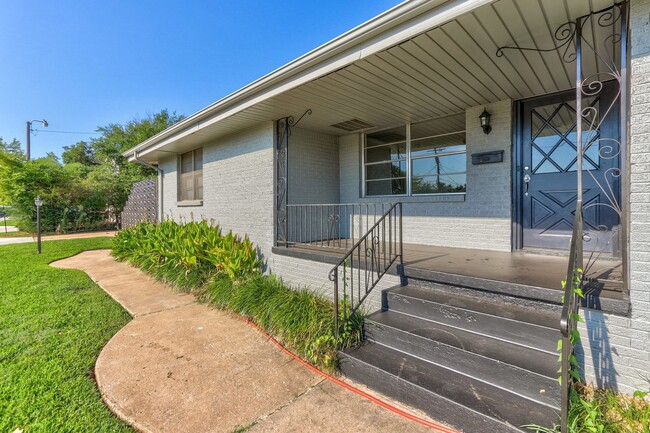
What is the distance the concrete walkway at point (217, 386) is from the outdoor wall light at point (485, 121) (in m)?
4.06

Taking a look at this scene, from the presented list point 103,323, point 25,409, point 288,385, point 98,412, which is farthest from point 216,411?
point 103,323

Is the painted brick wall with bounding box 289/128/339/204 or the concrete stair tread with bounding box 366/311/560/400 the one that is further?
the painted brick wall with bounding box 289/128/339/204

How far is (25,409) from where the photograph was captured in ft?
6.89

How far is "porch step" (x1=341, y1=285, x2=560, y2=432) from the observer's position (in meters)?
1.88

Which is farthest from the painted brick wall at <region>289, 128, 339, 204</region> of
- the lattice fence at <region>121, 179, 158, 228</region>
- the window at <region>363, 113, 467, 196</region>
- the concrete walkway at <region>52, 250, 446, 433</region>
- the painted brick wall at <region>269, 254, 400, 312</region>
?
the lattice fence at <region>121, 179, 158, 228</region>

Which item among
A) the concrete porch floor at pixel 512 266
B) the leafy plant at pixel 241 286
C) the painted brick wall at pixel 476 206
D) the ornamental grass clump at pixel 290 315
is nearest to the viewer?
the concrete porch floor at pixel 512 266

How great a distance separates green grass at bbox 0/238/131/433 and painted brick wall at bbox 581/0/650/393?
11.2 feet

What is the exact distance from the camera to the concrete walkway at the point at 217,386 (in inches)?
79.8

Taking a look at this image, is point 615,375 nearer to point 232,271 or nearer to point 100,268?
point 232,271

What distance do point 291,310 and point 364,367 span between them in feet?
3.74

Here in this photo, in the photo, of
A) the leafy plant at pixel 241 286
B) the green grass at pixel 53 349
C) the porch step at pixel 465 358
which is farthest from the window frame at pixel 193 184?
the porch step at pixel 465 358

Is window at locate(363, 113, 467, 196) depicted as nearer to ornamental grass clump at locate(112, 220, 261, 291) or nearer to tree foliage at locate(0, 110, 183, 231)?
ornamental grass clump at locate(112, 220, 261, 291)

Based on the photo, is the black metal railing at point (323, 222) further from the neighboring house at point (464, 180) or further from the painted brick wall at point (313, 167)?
the painted brick wall at point (313, 167)

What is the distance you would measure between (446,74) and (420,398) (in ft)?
11.0
